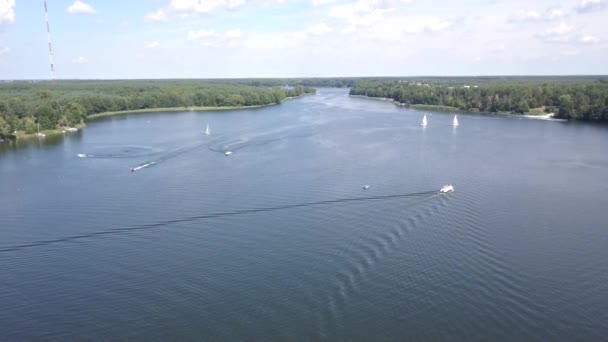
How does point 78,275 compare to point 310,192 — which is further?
point 310,192

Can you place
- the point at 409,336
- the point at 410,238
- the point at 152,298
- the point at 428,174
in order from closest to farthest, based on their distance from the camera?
the point at 409,336, the point at 152,298, the point at 410,238, the point at 428,174

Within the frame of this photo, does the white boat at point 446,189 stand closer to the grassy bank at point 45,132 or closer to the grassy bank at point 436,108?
the grassy bank at point 45,132

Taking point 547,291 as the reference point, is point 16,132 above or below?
above

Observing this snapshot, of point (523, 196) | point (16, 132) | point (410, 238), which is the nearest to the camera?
point (410, 238)

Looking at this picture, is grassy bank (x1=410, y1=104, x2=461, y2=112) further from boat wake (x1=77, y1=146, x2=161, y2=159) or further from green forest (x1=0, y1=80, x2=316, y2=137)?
boat wake (x1=77, y1=146, x2=161, y2=159)

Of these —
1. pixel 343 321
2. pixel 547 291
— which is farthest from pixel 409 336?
pixel 547 291

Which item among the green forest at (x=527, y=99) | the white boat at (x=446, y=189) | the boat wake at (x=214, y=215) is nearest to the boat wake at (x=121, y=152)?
the boat wake at (x=214, y=215)

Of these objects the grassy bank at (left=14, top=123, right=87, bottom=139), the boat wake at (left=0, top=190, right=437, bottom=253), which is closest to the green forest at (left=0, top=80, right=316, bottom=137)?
the grassy bank at (left=14, top=123, right=87, bottom=139)

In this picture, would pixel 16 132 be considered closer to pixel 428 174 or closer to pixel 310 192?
pixel 310 192
